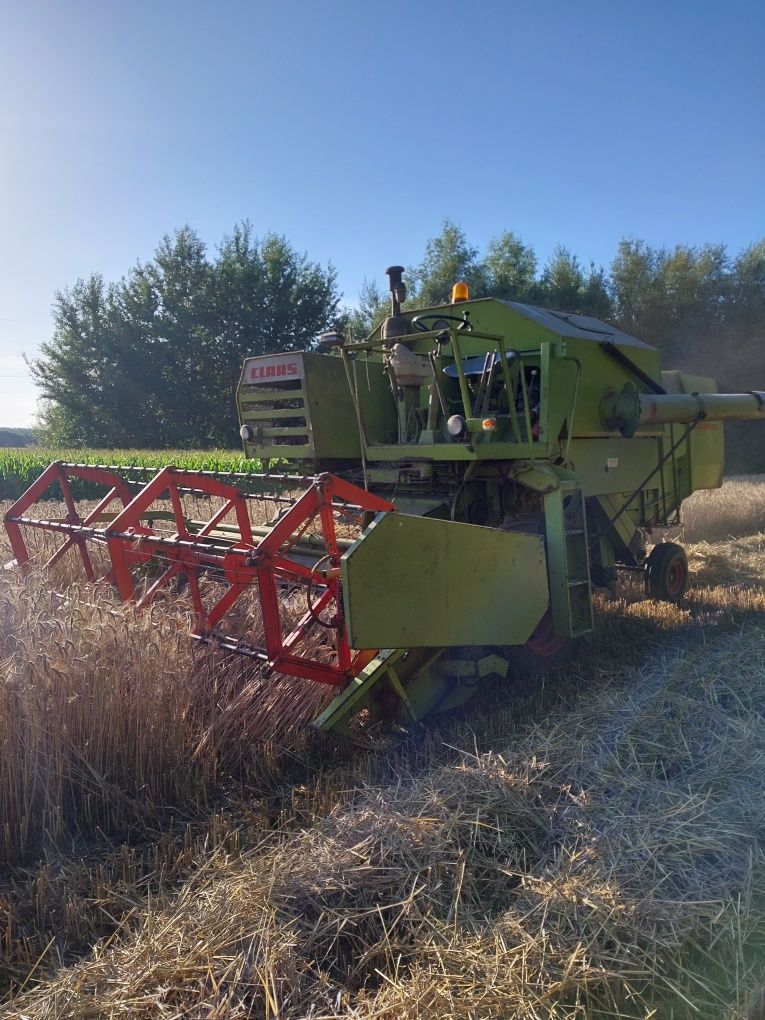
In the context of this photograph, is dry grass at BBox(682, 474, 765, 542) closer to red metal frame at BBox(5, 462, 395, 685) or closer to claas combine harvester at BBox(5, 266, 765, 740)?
claas combine harvester at BBox(5, 266, 765, 740)

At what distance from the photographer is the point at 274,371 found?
4508 millimetres

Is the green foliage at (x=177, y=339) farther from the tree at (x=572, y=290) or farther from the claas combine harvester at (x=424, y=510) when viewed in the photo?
the claas combine harvester at (x=424, y=510)

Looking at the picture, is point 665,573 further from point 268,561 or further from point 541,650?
point 268,561

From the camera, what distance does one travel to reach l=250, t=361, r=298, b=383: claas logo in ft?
14.5

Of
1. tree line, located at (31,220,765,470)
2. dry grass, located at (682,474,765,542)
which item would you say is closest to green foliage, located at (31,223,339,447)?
tree line, located at (31,220,765,470)

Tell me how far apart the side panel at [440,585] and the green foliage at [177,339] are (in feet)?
76.3

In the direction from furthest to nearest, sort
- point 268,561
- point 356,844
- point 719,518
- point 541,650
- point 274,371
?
point 719,518 → point 274,371 → point 541,650 → point 268,561 → point 356,844

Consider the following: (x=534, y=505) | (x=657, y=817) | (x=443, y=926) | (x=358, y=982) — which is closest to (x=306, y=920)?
(x=358, y=982)

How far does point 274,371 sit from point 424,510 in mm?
1350

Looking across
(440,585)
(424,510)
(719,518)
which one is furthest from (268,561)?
(719,518)

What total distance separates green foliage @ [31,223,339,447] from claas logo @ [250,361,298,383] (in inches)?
850

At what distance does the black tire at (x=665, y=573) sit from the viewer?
17.9 feet

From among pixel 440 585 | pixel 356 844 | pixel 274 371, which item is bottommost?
pixel 356 844

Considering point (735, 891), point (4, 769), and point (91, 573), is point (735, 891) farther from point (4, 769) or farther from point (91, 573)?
point (91, 573)
